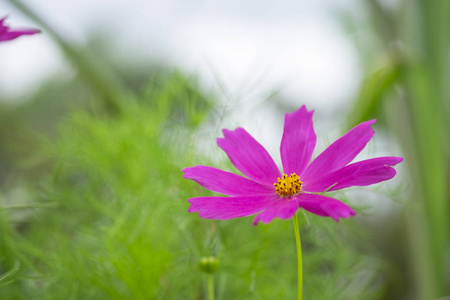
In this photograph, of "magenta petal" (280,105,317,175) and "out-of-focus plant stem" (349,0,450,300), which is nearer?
"magenta petal" (280,105,317,175)

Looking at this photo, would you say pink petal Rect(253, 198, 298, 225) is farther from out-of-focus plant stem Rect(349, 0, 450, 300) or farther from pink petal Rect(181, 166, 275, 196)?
out-of-focus plant stem Rect(349, 0, 450, 300)

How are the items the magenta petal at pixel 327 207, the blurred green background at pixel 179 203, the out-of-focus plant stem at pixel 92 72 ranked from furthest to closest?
the out-of-focus plant stem at pixel 92 72 → the blurred green background at pixel 179 203 → the magenta petal at pixel 327 207

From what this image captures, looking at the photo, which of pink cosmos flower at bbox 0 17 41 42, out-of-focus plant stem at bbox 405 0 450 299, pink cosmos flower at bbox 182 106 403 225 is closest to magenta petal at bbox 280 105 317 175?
pink cosmos flower at bbox 182 106 403 225

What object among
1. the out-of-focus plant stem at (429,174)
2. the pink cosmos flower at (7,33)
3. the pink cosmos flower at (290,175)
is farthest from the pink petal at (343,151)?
the out-of-focus plant stem at (429,174)

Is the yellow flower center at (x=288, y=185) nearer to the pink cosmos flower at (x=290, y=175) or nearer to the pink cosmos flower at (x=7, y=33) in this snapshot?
the pink cosmos flower at (x=290, y=175)

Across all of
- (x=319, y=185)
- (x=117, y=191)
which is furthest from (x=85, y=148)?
(x=319, y=185)

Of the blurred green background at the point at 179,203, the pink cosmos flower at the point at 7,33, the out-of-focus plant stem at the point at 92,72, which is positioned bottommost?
the blurred green background at the point at 179,203

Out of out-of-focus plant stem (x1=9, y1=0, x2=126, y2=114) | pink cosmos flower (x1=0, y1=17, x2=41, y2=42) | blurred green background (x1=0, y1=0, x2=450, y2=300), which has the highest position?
out-of-focus plant stem (x1=9, y1=0, x2=126, y2=114)

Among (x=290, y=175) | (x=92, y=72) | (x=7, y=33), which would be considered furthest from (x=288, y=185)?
(x=92, y=72)
